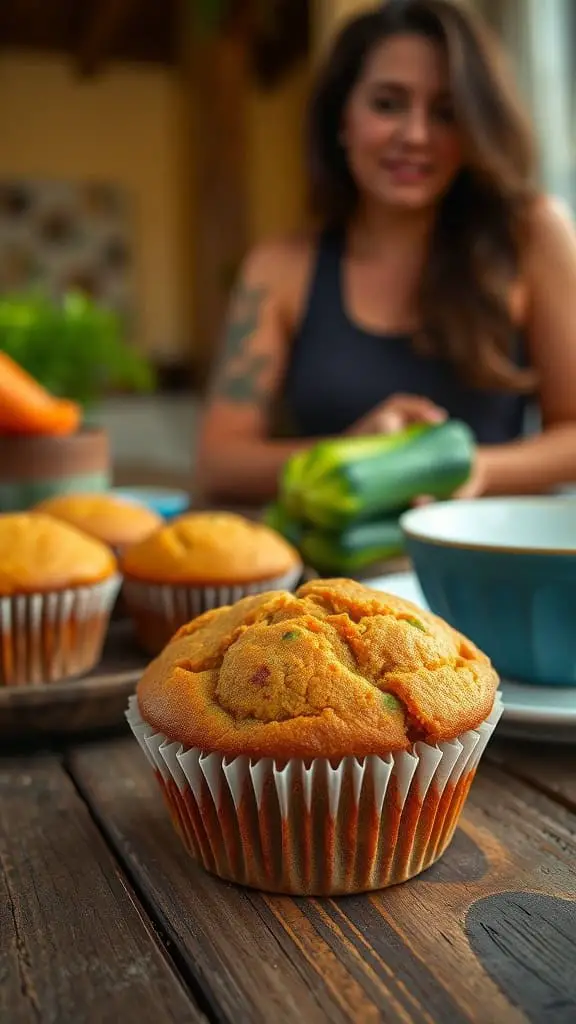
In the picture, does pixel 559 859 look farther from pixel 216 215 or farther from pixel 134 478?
pixel 216 215

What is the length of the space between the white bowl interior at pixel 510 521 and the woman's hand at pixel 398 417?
1.47ft

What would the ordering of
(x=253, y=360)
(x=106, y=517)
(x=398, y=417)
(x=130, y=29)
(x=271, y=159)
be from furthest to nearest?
(x=271, y=159) < (x=130, y=29) < (x=253, y=360) < (x=398, y=417) < (x=106, y=517)

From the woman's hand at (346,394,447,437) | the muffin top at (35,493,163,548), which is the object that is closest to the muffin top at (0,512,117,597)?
the muffin top at (35,493,163,548)

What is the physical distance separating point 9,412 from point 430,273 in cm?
98

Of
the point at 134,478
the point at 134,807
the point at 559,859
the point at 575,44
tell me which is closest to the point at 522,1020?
the point at 559,859

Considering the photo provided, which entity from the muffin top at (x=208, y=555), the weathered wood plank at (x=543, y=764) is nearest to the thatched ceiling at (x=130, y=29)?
the muffin top at (x=208, y=555)

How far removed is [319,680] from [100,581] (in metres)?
0.41

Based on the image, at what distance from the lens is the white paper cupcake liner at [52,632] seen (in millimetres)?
854

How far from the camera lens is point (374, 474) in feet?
3.63

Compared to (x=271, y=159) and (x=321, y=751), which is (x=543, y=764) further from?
(x=271, y=159)

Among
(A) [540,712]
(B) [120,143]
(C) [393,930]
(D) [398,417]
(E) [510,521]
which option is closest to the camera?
(C) [393,930]

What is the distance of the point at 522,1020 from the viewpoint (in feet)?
1.27

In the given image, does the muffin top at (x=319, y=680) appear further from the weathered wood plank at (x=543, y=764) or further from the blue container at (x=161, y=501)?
the blue container at (x=161, y=501)

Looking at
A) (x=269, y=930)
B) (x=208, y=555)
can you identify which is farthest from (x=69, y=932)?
(x=208, y=555)
